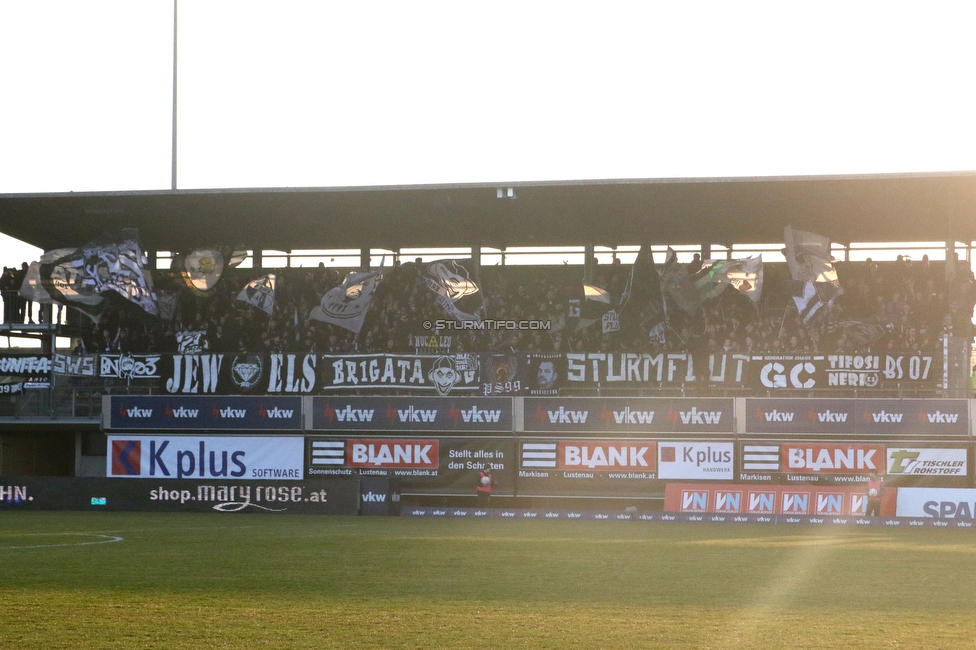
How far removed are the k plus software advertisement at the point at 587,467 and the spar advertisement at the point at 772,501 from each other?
3.08ft

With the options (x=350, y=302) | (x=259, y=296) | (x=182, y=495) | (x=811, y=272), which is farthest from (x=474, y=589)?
(x=259, y=296)

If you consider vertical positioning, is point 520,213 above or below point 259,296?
above

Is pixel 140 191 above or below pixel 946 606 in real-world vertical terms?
above

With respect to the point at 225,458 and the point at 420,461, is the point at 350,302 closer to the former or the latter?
the point at 225,458

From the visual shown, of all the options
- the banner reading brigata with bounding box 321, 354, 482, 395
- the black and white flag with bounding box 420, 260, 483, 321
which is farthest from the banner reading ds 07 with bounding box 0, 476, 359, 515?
the black and white flag with bounding box 420, 260, 483, 321

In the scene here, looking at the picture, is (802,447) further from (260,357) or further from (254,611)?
(254,611)

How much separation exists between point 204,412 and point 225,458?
1464 millimetres

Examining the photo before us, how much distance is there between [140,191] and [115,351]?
16.2 feet

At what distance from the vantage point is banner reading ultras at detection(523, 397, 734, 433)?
32.1 metres

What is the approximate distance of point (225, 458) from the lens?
3381 cm

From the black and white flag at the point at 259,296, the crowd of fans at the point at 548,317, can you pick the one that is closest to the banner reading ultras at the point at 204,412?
the crowd of fans at the point at 548,317

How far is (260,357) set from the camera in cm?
3481

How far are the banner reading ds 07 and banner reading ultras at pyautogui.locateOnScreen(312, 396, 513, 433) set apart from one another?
2.70 metres

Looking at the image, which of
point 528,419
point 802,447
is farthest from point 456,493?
point 802,447
